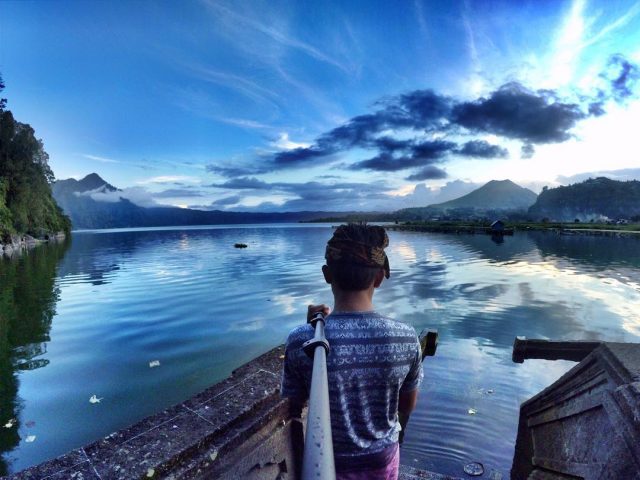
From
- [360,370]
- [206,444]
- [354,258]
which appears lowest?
[206,444]

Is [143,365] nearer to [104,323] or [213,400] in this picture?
[104,323]

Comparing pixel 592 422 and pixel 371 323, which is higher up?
pixel 371 323

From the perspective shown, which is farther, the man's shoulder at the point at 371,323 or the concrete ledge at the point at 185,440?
the concrete ledge at the point at 185,440

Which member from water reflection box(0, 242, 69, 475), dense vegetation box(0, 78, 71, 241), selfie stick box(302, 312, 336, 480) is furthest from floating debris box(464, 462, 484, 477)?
dense vegetation box(0, 78, 71, 241)

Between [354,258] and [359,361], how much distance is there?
62cm

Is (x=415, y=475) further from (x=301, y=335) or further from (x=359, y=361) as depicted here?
(x=301, y=335)

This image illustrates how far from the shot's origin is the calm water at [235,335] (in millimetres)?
9648

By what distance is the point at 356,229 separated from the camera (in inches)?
96.0

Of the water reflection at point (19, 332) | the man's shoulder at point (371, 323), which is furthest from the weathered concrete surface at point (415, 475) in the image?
the water reflection at point (19, 332)

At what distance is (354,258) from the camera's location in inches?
92.8

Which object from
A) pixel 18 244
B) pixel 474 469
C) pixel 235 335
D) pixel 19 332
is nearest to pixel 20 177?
pixel 18 244

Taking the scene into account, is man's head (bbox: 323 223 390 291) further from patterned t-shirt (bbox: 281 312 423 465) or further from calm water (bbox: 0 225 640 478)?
calm water (bbox: 0 225 640 478)

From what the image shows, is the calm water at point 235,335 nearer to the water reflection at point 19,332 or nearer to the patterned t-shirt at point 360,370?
the water reflection at point 19,332

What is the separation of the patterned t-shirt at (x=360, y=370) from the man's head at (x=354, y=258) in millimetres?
207
